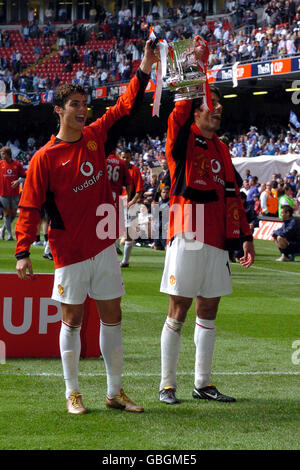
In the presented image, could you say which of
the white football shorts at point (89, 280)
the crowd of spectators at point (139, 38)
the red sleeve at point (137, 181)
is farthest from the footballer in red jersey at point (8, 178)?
the crowd of spectators at point (139, 38)

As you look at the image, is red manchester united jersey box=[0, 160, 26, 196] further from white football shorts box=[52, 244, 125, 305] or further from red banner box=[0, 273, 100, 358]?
white football shorts box=[52, 244, 125, 305]

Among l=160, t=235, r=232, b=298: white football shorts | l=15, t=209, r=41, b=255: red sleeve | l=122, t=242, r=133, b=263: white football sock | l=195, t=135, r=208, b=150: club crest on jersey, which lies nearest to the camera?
l=15, t=209, r=41, b=255: red sleeve

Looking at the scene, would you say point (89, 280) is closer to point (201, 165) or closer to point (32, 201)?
point (32, 201)

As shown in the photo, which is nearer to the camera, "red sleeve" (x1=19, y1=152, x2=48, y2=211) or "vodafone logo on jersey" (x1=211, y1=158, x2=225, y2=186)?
"red sleeve" (x1=19, y1=152, x2=48, y2=211)

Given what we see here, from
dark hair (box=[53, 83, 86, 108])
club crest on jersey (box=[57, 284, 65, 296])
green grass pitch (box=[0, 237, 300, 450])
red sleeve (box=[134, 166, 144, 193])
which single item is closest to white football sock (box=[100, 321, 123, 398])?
green grass pitch (box=[0, 237, 300, 450])

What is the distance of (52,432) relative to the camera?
15.2 feet

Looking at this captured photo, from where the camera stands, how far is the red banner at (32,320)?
6.89 m

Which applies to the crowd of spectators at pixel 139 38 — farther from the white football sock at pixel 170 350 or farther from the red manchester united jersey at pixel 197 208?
the white football sock at pixel 170 350

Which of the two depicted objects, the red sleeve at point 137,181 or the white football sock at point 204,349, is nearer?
the white football sock at point 204,349

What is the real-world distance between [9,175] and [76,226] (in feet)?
46.5

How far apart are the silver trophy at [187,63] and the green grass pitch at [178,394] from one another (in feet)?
7.01

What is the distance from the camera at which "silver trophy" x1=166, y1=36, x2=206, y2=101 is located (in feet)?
17.1

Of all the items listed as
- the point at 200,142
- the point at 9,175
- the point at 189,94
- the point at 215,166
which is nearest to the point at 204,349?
the point at 215,166

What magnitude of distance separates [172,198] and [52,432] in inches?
73.0
